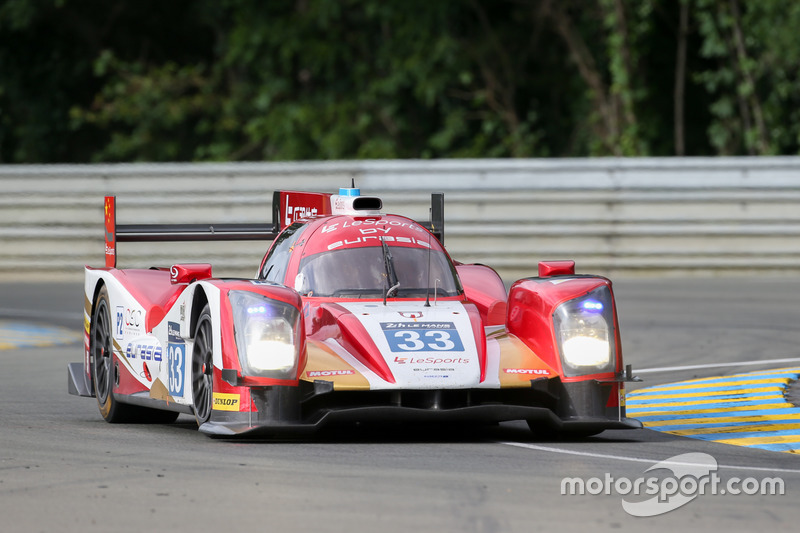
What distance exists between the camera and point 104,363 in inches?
391

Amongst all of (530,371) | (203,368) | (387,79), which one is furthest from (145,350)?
(387,79)

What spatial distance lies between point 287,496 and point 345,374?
1561mm

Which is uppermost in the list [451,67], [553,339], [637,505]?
[451,67]

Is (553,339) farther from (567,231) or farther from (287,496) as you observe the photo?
(567,231)

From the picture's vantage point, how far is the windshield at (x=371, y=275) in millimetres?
8867

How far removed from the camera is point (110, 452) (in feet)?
25.2

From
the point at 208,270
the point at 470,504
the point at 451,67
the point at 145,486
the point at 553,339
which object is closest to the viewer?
the point at 470,504

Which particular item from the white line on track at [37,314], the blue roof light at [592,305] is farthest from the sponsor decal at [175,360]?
the white line on track at [37,314]

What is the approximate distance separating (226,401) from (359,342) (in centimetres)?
75

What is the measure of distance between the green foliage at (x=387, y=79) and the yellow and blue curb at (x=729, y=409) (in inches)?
590

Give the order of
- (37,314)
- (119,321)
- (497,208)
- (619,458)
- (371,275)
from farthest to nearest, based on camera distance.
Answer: (497,208) < (37,314) < (119,321) < (371,275) < (619,458)

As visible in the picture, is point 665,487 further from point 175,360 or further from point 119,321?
point 119,321

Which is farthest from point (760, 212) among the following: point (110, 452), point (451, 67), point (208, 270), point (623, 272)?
point (110, 452)

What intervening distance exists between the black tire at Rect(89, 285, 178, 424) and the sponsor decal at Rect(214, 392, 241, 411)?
5.17 feet
